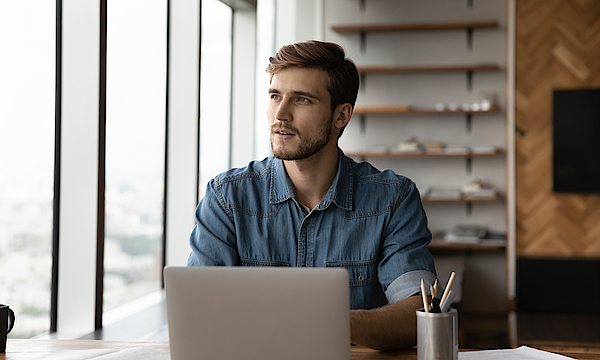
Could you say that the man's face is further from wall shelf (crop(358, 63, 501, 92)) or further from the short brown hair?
wall shelf (crop(358, 63, 501, 92))

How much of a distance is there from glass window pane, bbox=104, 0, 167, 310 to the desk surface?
1.54m

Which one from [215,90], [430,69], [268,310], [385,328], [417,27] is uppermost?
[417,27]

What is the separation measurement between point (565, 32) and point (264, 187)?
3852 millimetres

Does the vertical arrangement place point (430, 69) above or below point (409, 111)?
above

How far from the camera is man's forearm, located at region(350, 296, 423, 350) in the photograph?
1157 mm

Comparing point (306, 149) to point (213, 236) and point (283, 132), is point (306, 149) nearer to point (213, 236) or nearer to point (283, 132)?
point (283, 132)

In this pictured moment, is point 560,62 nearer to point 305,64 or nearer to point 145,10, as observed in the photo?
point 145,10

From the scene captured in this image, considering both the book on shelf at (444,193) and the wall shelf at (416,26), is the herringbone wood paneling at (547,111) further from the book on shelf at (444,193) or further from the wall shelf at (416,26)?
the book on shelf at (444,193)

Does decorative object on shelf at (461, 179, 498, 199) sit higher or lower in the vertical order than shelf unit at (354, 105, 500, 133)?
lower

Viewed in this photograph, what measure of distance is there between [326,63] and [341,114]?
6.8 inches

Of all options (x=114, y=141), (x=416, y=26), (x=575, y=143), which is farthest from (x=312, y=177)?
(x=575, y=143)

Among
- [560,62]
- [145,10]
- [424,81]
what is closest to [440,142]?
[424,81]

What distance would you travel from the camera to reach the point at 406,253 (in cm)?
150

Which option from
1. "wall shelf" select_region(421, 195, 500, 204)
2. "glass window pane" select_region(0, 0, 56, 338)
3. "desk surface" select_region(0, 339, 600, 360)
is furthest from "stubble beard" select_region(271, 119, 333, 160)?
"wall shelf" select_region(421, 195, 500, 204)
